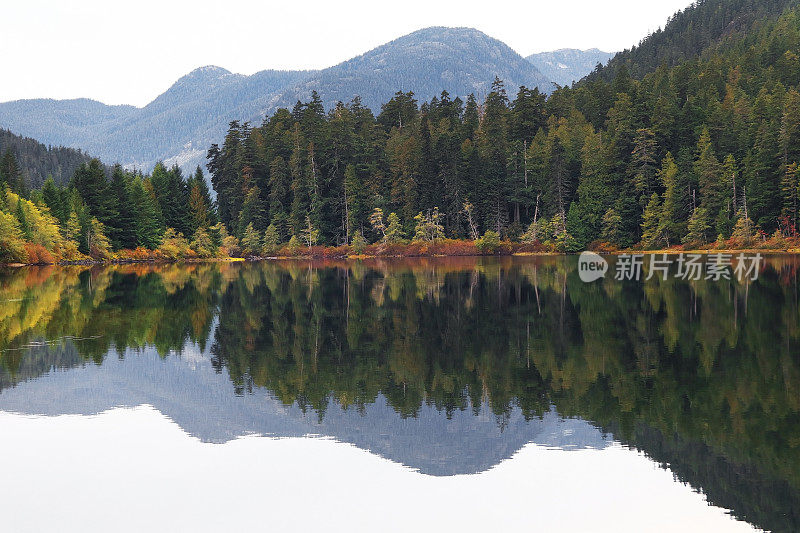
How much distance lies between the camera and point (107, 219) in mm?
100875

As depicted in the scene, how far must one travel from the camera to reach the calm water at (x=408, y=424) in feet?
32.8

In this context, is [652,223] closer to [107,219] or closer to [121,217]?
[121,217]

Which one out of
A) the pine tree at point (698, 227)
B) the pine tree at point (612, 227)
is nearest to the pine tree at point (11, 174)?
the pine tree at point (612, 227)

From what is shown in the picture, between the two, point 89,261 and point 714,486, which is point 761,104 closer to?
point 89,261

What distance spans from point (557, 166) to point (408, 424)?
102 m

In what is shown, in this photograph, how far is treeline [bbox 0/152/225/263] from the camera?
8469cm

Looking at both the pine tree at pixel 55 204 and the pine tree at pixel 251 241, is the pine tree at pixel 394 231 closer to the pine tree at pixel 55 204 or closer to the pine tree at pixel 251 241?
the pine tree at pixel 251 241

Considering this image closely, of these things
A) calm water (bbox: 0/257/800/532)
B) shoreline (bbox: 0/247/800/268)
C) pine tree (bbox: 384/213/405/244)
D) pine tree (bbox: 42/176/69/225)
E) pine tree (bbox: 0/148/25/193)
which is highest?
pine tree (bbox: 0/148/25/193)

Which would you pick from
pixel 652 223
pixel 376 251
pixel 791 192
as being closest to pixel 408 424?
pixel 791 192

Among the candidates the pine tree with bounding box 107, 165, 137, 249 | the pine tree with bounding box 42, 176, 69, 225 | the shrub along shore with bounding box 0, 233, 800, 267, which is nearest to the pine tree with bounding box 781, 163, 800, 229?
the shrub along shore with bounding box 0, 233, 800, 267

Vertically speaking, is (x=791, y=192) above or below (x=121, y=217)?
above

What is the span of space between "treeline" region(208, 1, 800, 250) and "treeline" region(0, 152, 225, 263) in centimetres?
1170

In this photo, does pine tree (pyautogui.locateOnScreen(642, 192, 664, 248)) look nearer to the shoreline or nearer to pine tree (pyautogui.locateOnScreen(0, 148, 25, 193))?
the shoreline

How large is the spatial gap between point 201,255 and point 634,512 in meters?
115
